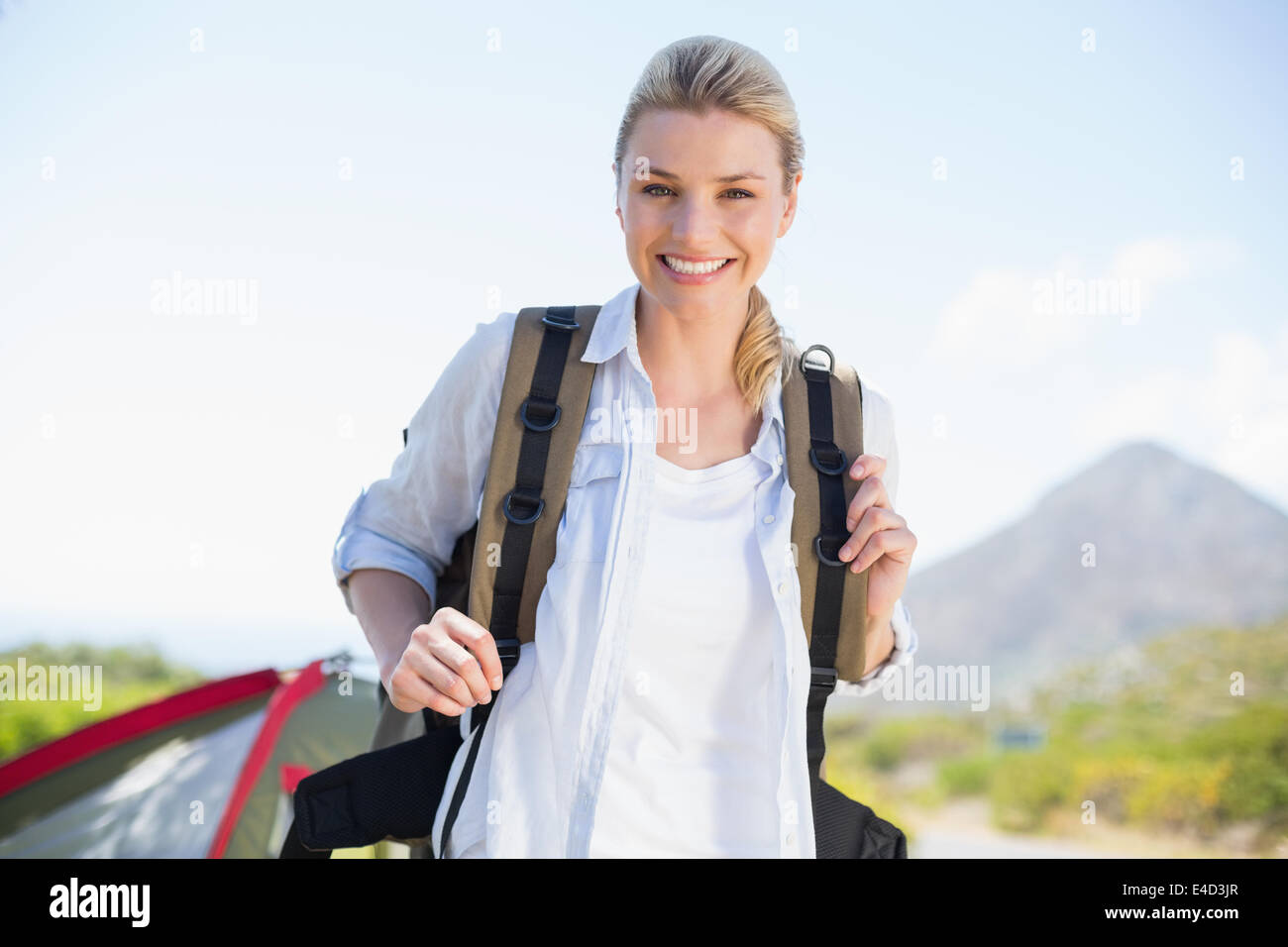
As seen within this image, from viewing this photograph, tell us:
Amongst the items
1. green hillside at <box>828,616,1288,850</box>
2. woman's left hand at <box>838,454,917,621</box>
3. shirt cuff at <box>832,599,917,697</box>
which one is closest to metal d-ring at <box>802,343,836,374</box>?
woman's left hand at <box>838,454,917,621</box>

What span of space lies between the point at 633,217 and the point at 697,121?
185 millimetres

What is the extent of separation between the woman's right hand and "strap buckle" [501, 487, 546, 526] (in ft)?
0.64

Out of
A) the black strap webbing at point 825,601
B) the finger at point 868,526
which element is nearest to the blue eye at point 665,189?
the black strap webbing at point 825,601

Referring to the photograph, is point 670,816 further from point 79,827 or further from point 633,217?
point 79,827

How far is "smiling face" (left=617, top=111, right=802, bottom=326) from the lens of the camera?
5.64 feet

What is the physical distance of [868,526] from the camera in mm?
1633

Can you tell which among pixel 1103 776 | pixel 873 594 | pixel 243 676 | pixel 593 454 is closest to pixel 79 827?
pixel 243 676

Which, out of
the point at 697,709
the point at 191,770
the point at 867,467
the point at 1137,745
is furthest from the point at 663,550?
the point at 1137,745

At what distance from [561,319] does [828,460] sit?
19.4 inches

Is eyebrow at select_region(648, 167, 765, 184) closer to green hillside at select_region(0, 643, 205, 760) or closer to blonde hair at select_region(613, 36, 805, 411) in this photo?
blonde hair at select_region(613, 36, 805, 411)

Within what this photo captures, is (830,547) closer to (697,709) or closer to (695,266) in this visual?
(697,709)

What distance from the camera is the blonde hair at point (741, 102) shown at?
1.75 metres

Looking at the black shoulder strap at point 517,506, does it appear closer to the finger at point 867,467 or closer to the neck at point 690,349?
the neck at point 690,349

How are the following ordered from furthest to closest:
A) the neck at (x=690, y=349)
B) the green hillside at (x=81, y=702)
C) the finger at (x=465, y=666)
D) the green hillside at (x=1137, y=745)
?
1. the green hillside at (x=1137, y=745)
2. the green hillside at (x=81, y=702)
3. the neck at (x=690, y=349)
4. the finger at (x=465, y=666)
